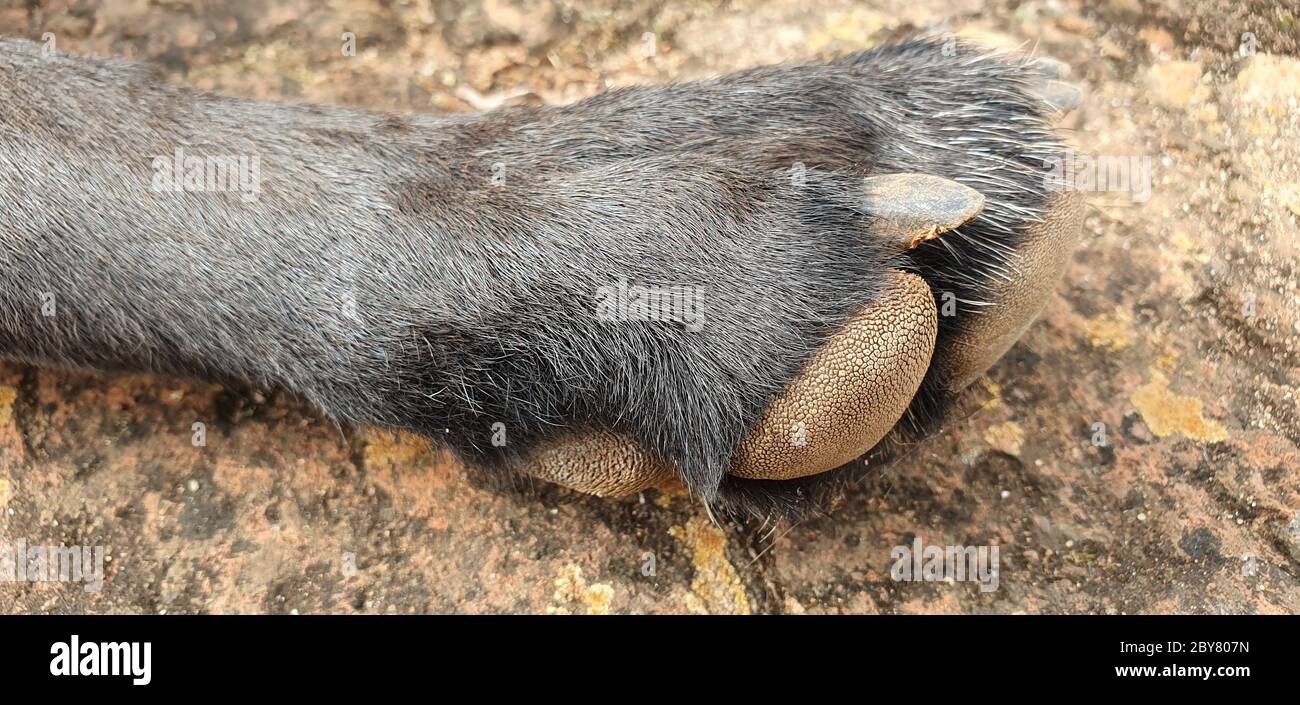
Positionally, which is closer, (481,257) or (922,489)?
(481,257)

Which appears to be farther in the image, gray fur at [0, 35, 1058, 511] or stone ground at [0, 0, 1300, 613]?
stone ground at [0, 0, 1300, 613]

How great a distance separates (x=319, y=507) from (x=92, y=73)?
0.75 metres

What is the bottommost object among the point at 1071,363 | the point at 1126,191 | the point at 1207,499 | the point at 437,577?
the point at 437,577

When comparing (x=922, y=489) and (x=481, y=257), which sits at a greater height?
(x=481, y=257)

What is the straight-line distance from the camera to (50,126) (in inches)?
60.1

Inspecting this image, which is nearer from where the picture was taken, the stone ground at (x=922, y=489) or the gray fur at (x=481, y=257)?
the gray fur at (x=481, y=257)

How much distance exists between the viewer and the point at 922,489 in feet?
5.74

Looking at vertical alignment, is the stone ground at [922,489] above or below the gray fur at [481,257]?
below

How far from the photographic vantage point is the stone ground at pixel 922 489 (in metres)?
1.65

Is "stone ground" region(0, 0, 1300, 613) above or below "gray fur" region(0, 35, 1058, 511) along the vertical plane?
below

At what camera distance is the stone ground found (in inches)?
64.8

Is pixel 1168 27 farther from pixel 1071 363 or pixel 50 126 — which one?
pixel 50 126

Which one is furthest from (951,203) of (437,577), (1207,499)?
(437,577)
